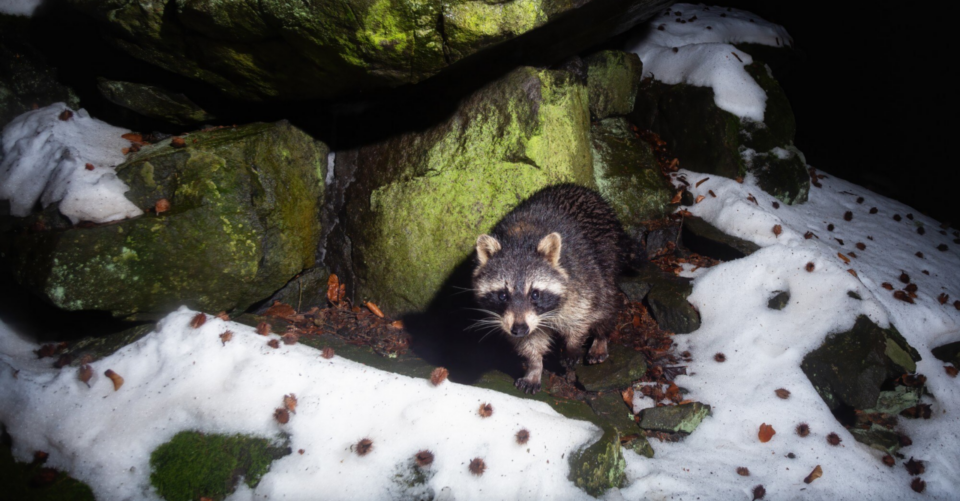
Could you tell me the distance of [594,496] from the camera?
365cm

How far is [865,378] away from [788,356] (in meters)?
0.67

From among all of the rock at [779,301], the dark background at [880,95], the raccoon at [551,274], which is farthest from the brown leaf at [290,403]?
the dark background at [880,95]

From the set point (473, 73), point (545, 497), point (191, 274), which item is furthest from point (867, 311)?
point (191, 274)

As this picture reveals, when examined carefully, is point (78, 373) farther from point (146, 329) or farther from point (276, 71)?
point (276, 71)

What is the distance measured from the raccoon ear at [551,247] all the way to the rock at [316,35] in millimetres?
1877

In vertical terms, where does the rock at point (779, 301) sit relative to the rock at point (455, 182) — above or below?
below

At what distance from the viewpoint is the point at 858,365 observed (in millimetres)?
4805

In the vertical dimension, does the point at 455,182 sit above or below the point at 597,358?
above

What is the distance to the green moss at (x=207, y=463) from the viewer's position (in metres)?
3.34

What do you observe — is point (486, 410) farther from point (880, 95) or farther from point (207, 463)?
point (880, 95)

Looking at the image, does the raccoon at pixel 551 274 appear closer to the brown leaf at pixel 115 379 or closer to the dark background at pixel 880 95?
the brown leaf at pixel 115 379

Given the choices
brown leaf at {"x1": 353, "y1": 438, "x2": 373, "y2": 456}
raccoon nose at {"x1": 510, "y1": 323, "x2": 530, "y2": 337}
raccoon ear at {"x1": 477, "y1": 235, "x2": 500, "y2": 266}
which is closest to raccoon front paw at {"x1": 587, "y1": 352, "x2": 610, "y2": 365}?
raccoon nose at {"x1": 510, "y1": 323, "x2": 530, "y2": 337}

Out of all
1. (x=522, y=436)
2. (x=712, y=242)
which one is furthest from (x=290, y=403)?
(x=712, y=242)

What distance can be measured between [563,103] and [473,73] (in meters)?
1.16
